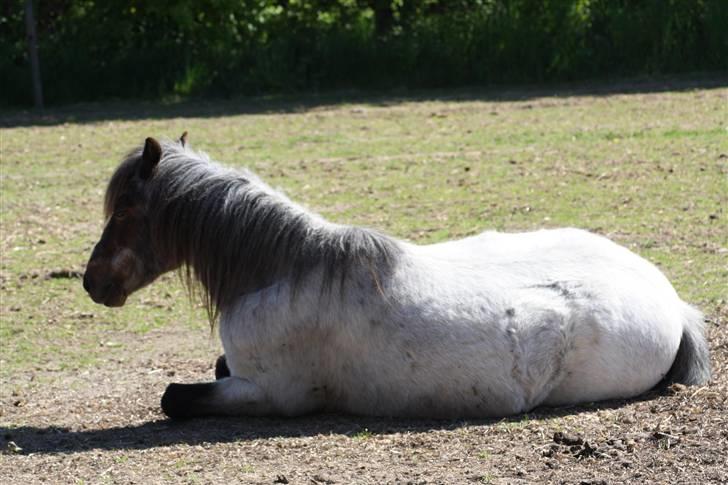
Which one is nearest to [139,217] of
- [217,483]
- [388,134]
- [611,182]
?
[217,483]

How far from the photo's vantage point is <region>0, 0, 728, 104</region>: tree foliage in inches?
913

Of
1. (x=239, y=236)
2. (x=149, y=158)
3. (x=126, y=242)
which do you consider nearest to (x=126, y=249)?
(x=126, y=242)

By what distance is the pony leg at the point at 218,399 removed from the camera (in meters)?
5.74

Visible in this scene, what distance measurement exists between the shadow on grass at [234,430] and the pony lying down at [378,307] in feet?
0.19

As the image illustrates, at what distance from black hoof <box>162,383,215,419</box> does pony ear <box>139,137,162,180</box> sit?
1099 mm

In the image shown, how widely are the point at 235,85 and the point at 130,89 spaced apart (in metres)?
2.14

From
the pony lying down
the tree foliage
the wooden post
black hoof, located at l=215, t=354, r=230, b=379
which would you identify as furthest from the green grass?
the tree foliage

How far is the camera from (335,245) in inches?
225

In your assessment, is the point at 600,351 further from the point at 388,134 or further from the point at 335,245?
the point at 388,134

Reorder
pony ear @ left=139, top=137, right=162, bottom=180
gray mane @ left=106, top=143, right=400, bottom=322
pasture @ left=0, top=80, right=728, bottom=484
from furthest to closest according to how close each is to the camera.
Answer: pony ear @ left=139, top=137, right=162, bottom=180
gray mane @ left=106, top=143, right=400, bottom=322
pasture @ left=0, top=80, right=728, bottom=484

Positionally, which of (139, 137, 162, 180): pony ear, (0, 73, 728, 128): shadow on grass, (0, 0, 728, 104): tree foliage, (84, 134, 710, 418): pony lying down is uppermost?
(0, 0, 728, 104): tree foliage

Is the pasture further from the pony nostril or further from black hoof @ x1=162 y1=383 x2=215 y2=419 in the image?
the pony nostril

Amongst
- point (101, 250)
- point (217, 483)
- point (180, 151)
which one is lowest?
point (217, 483)

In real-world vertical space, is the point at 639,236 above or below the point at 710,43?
below
